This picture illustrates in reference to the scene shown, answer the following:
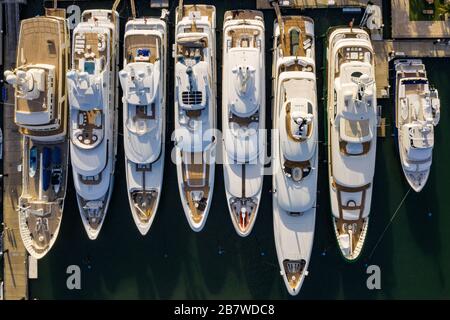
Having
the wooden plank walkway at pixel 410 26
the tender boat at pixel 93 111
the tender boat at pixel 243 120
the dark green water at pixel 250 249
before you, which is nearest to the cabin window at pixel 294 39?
the dark green water at pixel 250 249

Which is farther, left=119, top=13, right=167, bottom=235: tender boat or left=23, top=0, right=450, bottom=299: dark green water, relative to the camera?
left=23, top=0, right=450, bottom=299: dark green water

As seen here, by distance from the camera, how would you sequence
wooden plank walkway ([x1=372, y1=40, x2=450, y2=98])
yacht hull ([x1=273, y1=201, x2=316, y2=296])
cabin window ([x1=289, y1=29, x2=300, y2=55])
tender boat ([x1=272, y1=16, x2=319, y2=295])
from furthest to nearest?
1. wooden plank walkway ([x1=372, y1=40, x2=450, y2=98])
2. cabin window ([x1=289, y1=29, x2=300, y2=55])
3. yacht hull ([x1=273, y1=201, x2=316, y2=296])
4. tender boat ([x1=272, y1=16, x2=319, y2=295])

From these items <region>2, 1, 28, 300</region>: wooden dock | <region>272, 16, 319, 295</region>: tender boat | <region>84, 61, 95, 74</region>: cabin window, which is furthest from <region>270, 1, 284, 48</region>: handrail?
<region>2, 1, 28, 300</region>: wooden dock

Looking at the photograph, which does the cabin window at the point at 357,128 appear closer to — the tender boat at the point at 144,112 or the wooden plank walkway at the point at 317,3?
the wooden plank walkway at the point at 317,3

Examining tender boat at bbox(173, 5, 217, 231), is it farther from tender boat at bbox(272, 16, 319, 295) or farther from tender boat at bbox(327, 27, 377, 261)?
tender boat at bbox(327, 27, 377, 261)

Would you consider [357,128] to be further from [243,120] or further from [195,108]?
[195,108]
